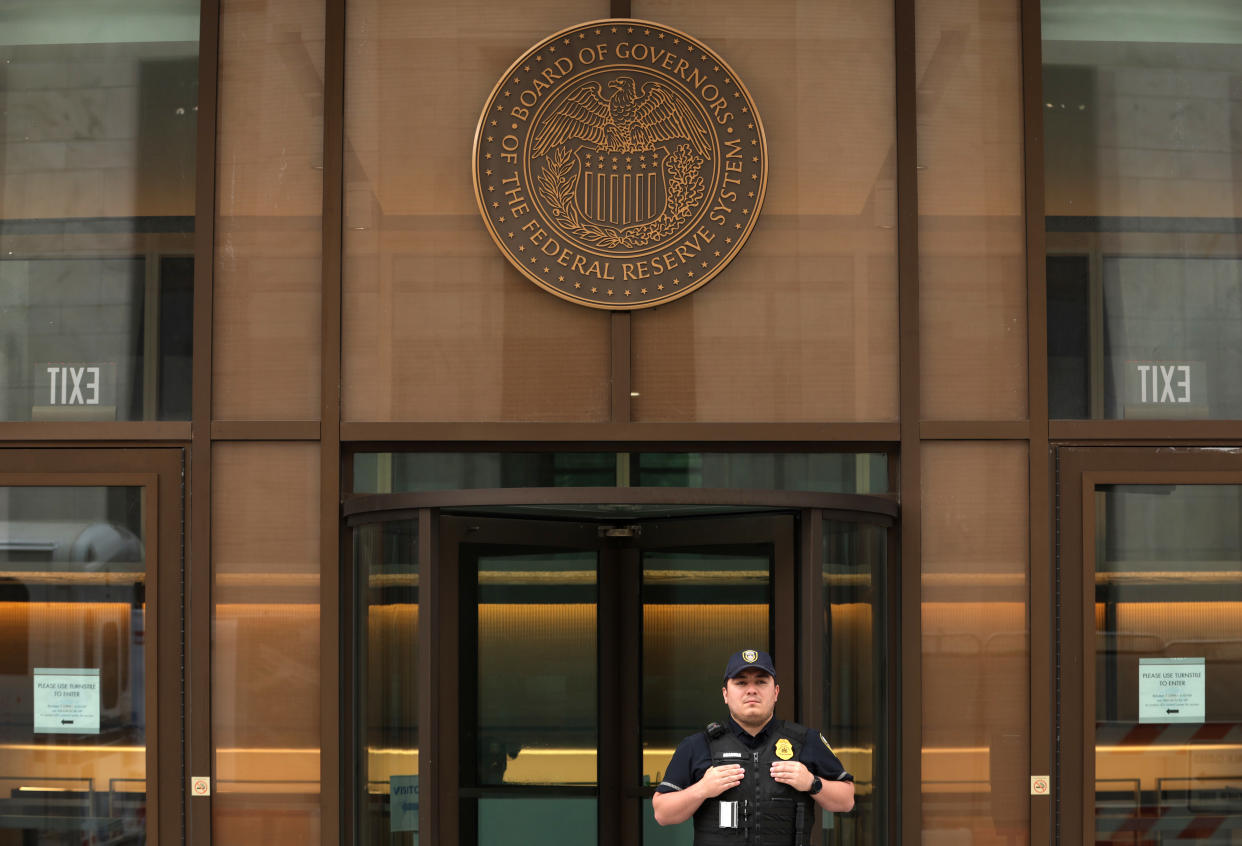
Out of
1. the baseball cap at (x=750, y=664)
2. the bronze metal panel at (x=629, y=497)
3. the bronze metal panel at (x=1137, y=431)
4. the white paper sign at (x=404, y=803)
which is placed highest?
the bronze metal panel at (x=1137, y=431)

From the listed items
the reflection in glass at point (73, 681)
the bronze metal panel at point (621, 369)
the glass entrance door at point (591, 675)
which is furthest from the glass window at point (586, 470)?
the reflection in glass at point (73, 681)

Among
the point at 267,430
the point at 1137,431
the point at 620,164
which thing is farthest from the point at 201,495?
the point at 1137,431

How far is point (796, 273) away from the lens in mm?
6387

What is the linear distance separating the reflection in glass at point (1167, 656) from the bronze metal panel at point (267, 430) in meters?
3.56

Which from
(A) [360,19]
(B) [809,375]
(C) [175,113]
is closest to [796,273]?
(B) [809,375]

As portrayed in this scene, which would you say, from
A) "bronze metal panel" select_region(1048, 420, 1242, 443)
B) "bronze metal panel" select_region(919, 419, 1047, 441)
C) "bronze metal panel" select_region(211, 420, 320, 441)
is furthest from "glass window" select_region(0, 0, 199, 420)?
"bronze metal panel" select_region(1048, 420, 1242, 443)

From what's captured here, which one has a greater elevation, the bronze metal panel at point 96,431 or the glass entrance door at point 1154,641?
the bronze metal panel at point 96,431

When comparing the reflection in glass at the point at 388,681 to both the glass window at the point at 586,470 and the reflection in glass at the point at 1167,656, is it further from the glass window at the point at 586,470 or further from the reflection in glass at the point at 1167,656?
the reflection in glass at the point at 1167,656

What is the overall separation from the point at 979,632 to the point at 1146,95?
263cm

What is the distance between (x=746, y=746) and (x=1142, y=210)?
10.8 ft

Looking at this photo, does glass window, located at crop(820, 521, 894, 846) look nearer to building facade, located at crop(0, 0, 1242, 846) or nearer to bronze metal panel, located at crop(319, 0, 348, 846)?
building facade, located at crop(0, 0, 1242, 846)

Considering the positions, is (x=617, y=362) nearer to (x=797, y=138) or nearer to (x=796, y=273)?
(x=796, y=273)

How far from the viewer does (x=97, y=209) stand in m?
6.47

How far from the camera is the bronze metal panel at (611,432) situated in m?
6.28
